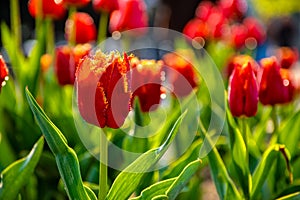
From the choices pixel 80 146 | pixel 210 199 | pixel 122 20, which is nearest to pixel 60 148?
pixel 80 146

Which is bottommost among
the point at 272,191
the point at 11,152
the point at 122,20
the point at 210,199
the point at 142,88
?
the point at 210,199

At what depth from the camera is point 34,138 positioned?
1.63 metres

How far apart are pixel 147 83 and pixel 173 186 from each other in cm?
37

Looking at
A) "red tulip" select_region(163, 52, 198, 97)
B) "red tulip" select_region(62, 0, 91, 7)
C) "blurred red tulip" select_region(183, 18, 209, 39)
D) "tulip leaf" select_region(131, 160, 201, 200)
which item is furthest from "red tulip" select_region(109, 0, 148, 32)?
"tulip leaf" select_region(131, 160, 201, 200)

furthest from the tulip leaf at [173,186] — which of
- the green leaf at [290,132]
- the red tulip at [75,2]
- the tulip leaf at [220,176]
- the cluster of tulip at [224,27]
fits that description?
the cluster of tulip at [224,27]

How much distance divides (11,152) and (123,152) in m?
0.31

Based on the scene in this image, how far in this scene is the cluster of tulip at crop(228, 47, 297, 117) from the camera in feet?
4.17

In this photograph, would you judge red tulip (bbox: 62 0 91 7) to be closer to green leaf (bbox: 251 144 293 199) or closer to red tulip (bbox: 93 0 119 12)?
red tulip (bbox: 93 0 119 12)

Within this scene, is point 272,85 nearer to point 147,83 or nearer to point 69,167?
point 147,83

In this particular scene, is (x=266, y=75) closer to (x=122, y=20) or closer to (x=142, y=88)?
(x=142, y=88)

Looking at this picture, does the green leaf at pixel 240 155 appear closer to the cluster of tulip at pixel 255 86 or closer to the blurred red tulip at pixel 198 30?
the cluster of tulip at pixel 255 86

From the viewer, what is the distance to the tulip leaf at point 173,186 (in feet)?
3.35

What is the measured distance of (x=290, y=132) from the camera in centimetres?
147

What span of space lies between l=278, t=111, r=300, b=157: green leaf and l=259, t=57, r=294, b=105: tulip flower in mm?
47
